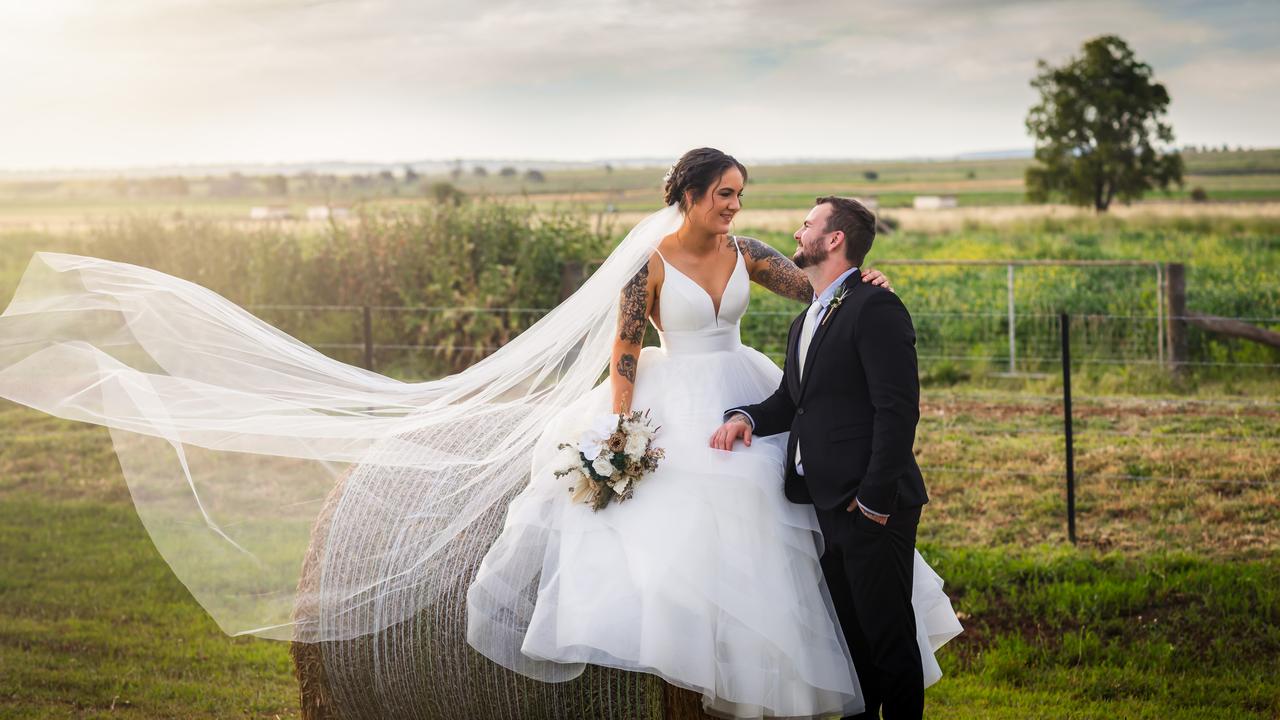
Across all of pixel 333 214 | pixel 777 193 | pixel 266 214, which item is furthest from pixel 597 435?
pixel 777 193

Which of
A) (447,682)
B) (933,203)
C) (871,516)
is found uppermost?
(933,203)

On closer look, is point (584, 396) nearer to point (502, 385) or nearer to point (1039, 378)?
point (502, 385)

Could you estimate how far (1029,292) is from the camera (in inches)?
704

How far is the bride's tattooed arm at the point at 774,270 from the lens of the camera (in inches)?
189

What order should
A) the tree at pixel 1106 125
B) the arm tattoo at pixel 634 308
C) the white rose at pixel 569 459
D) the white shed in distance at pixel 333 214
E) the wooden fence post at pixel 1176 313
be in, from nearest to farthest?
the white rose at pixel 569 459 → the arm tattoo at pixel 634 308 → the wooden fence post at pixel 1176 313 → the white shed in distance at pixel 333 214 → the tree at pixel 1106 125

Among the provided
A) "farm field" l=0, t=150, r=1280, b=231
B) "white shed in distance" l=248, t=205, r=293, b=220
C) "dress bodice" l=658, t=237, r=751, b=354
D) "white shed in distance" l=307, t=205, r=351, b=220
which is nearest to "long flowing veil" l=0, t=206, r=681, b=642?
"dress bodice" l=658, t=237, r=751, b=354

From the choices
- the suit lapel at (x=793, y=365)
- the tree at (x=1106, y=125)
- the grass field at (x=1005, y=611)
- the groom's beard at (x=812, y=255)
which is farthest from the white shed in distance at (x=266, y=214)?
the tree at (x=1106, y=125)

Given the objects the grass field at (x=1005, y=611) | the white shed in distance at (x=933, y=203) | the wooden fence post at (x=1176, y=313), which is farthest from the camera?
the white shed in distance at (x=933, y=203)

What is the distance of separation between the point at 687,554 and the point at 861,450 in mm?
731

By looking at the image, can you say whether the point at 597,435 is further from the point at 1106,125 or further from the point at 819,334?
the point at 1106,125

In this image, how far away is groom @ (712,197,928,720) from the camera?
149 inches

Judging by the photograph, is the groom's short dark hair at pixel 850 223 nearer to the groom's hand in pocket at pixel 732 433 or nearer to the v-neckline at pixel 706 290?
the v-neckline at pixel 706 290

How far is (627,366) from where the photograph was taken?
173 inches

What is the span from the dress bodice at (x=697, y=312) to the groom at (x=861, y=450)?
0.49 m
